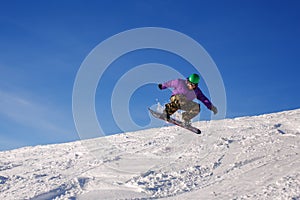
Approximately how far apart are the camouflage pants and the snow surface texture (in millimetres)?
2910

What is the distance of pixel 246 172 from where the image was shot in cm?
1608

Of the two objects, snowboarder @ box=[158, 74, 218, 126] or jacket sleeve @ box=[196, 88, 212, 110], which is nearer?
snowboarder @ box=[158, 74, 218, 126]

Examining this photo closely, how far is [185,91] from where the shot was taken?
12547 millimetres

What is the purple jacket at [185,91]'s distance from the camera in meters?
12.5

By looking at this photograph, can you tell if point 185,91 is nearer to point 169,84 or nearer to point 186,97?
point 186,97

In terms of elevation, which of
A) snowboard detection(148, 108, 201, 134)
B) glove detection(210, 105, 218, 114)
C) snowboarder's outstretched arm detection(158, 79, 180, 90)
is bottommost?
glove detection(210, 105, 218, 114)

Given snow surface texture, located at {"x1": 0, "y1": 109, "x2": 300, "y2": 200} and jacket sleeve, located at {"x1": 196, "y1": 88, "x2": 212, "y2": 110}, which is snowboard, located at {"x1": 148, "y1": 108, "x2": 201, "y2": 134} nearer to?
jacket sleeve, located at {"x1": 196, "y1": 88, "x2": 212, "y2": 110}

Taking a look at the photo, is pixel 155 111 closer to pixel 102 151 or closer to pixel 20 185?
pixel 20 185

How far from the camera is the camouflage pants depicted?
42.1 ft

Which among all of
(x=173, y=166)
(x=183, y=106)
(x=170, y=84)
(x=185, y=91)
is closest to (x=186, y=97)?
(x=185, y=91)

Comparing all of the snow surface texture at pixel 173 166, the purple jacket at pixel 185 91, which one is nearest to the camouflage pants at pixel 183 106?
the purple jacket at pixel 185 91

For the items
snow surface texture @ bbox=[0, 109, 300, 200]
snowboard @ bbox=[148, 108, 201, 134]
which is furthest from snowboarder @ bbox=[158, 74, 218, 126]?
snow surface texture @ bbox=[0, 109, 300, 200]

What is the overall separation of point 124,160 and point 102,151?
2.70m

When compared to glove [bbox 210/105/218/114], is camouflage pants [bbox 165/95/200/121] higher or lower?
higher
